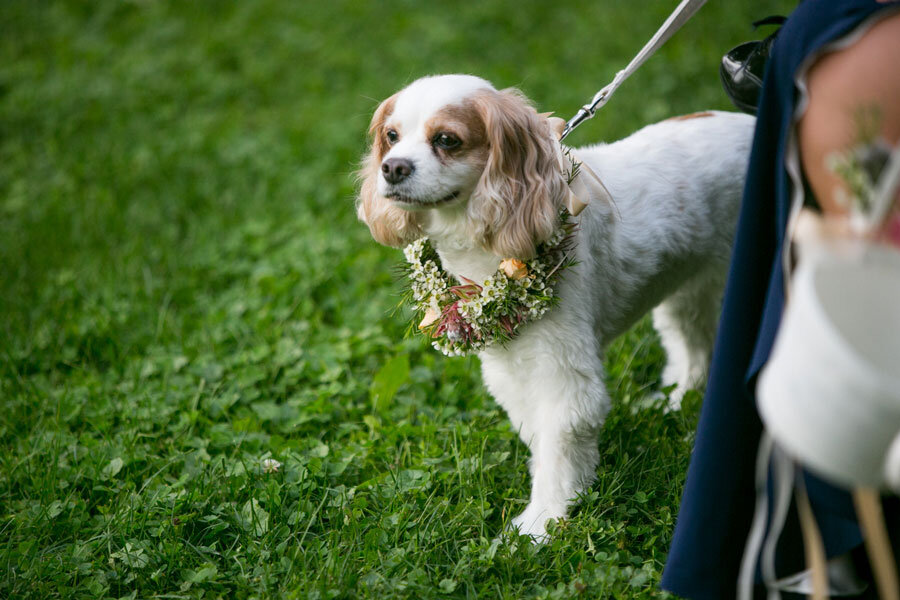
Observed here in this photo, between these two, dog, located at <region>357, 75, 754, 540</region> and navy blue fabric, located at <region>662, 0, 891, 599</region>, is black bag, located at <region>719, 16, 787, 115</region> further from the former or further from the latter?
navy blue fabric, located at <region>662, 0, 891, 599</region>

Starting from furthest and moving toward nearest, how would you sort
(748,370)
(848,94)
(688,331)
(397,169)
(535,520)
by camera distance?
(688,331) → (535,520) → (397,169) → (748,370) → (848,94)

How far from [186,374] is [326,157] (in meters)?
2.27

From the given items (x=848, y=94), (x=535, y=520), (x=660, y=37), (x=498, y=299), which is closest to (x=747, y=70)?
(x=660, y=37)

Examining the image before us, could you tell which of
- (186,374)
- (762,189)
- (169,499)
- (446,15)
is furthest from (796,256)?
(446,15)

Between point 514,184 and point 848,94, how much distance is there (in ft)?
3.60

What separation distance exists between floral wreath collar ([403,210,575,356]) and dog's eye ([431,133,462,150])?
38cm

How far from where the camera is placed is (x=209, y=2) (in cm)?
786

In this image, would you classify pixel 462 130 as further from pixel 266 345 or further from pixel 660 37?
pixel 266 345

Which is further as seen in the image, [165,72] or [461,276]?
[165,72]

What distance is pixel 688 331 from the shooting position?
3.37m

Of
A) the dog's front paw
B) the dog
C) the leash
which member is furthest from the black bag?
the dog's front paw

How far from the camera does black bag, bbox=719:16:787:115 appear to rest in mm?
2453

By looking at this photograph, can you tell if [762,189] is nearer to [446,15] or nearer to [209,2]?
[446,15]

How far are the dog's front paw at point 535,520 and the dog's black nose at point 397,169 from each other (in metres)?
1.13
